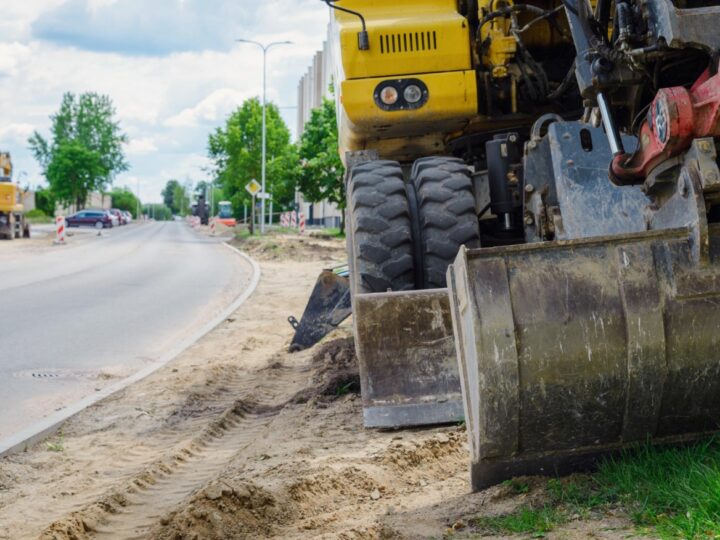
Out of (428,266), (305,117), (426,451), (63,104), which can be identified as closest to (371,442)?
(426,451)

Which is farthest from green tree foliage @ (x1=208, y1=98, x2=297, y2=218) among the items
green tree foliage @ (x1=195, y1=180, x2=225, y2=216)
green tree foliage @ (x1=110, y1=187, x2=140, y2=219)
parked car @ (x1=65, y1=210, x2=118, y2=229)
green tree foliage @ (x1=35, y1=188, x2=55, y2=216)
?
green tree foliage @ (x1=110, y1=187, x2=140, y2=219)

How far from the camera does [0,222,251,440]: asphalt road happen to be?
27.5 feet

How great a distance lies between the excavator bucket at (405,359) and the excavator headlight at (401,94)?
55.9 inches

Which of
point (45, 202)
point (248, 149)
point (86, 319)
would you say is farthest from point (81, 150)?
point (86, 319)

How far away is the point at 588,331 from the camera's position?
3.53 meters

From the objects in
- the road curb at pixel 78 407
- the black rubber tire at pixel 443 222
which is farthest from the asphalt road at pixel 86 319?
the black rubber tire at pixel 443 222

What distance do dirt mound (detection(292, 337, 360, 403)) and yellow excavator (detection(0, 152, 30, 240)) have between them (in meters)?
32.2

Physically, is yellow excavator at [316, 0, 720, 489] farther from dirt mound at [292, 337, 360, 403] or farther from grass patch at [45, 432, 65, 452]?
grass patch at [45, 432, 65, 452]

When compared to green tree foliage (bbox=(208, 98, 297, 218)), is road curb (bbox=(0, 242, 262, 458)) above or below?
below

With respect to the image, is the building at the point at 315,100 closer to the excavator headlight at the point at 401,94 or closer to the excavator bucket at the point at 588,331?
the excavator headlight at the point at 401,94

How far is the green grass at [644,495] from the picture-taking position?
124 inches

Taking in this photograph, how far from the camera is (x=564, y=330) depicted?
353cm

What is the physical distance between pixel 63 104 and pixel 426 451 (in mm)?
101534

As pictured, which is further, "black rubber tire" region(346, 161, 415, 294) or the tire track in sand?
"black rubber tire" region(346, 161, 415, 294)
